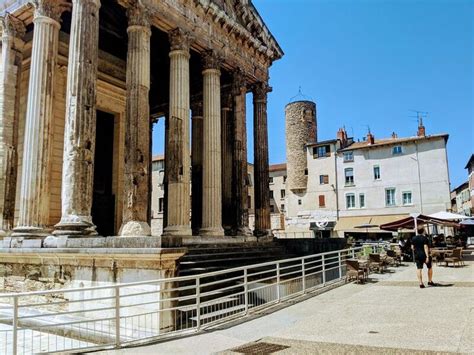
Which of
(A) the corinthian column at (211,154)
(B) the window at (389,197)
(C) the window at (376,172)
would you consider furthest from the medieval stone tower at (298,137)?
(A) the corinthian column at (211,154)

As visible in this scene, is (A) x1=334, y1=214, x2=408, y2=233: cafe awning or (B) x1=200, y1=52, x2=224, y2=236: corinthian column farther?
(A) x1=334, y1=214, x2=408, y2=233: cafe awning

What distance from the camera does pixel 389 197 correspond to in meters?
37.0

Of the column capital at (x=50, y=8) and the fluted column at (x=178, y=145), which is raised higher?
the column capital at (x=50, y=8)

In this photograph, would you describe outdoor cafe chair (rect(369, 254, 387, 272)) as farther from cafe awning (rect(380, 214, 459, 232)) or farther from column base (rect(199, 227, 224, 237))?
column base (rect(199, 227, 224, 237))

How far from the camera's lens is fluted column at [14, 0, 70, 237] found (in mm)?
10305

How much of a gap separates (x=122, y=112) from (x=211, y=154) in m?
5.18

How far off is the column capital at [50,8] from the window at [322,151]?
3247 centimetres

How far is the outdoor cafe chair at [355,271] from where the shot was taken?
36.5 ft

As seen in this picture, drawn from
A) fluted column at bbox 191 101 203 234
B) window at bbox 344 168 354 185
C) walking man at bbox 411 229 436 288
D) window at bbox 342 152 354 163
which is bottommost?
walking man at bbox 411 229 436 288

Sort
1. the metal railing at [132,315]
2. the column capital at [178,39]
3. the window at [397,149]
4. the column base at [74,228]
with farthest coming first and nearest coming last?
the window at [397,149]
the column capital at [178,39]
the column base at [74,228]
the metal railing at [132,315]

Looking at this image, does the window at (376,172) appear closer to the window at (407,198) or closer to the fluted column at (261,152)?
the window at (407,198)

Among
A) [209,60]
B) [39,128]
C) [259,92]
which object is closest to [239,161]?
[259,92]

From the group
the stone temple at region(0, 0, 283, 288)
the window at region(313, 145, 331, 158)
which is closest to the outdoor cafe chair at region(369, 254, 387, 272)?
the stone temple at region(0, 0, 283, 288)

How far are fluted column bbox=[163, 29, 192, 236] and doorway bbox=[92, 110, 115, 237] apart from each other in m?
4.27
